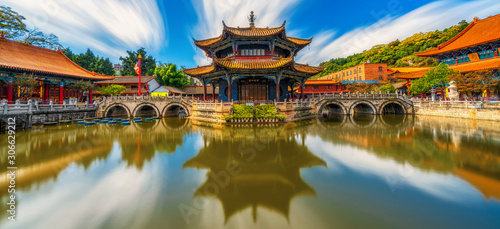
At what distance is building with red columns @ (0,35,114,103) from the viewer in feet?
56.0

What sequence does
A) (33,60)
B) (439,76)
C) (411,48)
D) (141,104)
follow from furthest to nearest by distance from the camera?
(411,48), (141,104), (439,76), (33,60)

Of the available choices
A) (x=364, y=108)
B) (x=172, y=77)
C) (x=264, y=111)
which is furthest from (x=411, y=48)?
(x=172, y=77)

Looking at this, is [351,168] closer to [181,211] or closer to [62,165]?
[181,211]

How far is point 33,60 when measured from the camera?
20.5m

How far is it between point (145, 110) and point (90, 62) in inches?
1462

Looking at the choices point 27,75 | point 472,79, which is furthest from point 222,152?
point 472,79

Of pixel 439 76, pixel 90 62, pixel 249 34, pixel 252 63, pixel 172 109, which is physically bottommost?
pixel 172 109

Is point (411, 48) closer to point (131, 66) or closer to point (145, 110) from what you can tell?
point (145, 110)

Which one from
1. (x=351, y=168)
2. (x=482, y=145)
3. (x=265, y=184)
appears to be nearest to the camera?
(x=265, y=184)

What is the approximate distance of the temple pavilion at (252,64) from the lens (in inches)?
742

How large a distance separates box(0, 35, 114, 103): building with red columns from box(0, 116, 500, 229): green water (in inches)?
498

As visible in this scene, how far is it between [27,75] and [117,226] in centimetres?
2415

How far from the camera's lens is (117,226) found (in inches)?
158

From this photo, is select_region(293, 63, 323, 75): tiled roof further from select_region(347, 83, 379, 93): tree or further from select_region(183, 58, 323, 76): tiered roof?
select_region(347, 83, 379, 93): tree
